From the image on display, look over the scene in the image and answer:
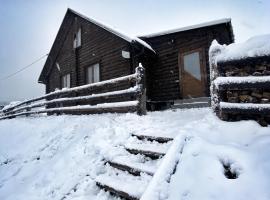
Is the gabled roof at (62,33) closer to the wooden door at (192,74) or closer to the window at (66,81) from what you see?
the wooden door at (192,74)

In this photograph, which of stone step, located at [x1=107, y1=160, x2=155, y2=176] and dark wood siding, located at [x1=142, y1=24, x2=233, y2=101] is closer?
stone step, located at [x1=107, y1=160, x2=155, y2=176]

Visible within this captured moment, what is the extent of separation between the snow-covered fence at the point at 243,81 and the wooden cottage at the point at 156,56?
6222 mm

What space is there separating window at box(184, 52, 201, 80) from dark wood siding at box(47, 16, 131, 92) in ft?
9.48

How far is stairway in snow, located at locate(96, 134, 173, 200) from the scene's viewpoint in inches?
134

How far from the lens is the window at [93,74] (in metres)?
14.2

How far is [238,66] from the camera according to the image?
4617mm

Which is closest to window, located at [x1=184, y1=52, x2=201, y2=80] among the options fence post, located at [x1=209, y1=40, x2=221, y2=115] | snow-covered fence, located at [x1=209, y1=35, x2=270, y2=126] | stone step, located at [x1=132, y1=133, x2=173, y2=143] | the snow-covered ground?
the snow-covered ground

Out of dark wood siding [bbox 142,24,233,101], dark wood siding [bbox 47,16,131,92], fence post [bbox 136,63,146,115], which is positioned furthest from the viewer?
dark wood siding [bbox 47,16,131,92]

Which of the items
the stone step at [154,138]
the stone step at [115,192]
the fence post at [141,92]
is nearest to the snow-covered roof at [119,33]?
the fence post at [141,92]

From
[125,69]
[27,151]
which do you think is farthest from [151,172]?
[125,69]

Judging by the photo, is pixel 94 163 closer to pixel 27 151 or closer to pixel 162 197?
pixel 162 197

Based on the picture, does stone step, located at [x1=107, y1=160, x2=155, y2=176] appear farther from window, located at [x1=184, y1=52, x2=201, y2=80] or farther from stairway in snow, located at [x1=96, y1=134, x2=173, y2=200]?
window, located at [x1=184, y1=52, x2=201, y2=80]

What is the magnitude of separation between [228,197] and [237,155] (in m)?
0.79

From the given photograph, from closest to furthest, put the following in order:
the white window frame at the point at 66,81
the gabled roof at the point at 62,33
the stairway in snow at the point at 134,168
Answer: the stairway in snow at the point at 134,168
the gabled roof at the point at 62,33
the white window frame at the point at 66,81
